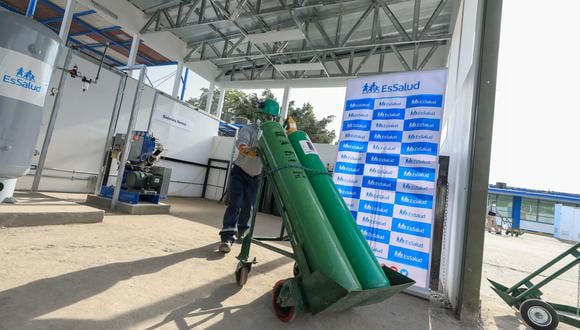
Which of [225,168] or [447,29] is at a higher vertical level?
[447,29]

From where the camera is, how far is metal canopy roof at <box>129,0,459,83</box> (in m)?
5.54

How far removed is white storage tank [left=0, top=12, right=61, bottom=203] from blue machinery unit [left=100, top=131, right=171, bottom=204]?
1456 mm

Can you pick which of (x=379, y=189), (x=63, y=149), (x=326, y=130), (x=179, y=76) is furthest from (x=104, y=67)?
(x=326, y=130)

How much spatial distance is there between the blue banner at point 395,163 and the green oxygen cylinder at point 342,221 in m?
0.92

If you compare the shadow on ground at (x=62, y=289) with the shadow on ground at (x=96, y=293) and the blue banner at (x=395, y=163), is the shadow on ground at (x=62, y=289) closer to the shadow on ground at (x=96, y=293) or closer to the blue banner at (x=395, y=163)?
the shadow on ground at (x=96, y=293)

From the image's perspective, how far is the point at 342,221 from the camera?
1.60 metres

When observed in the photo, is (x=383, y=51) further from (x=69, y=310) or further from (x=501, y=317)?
(x=69, y=310)

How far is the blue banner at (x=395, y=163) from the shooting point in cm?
229

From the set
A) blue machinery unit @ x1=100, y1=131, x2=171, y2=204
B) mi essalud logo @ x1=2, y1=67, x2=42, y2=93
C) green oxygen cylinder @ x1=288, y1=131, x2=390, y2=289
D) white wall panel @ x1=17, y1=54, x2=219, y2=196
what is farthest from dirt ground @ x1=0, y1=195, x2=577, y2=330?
white wall panel @ x1=17, y1=54, x2=219, y2=196

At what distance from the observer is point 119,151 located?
4406 mm

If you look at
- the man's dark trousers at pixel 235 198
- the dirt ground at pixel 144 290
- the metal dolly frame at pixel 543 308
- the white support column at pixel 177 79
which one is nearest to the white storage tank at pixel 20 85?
the dirt ground at pixel 144 290

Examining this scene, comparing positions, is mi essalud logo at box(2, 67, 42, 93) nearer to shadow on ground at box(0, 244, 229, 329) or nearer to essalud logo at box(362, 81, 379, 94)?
shadow on ground at box(0, 244, 229, 329)

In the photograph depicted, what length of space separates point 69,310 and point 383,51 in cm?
761

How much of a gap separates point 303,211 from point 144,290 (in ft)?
3.32
